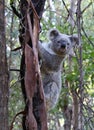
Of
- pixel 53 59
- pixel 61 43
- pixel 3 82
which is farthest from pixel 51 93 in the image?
pixel 3 82

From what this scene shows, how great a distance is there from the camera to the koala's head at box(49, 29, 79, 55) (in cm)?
385

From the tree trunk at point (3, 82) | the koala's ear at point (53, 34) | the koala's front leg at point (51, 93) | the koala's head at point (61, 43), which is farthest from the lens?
the koala's head at point (61, 43)

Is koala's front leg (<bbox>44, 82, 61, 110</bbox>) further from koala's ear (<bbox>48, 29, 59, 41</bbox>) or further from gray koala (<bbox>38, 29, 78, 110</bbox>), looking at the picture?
koala's ear (<bbox>48, 29, 59, 41</bbox>)

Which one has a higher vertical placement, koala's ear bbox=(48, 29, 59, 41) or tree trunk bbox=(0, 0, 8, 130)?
koala's ear bbox=(48, 29, 59, 41)

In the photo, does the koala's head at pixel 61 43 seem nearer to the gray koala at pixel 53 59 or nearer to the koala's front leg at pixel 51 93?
the gray koala at pixel 53 59

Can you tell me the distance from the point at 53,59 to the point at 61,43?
310mm

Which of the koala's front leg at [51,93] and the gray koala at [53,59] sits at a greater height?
the gray koala at [53,59]

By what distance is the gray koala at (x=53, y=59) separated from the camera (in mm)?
3436

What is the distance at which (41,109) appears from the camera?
1.39m

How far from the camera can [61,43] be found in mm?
3949

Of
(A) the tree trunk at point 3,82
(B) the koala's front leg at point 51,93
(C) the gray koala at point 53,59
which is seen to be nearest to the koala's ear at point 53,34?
(C) the gray koala at point 53,59

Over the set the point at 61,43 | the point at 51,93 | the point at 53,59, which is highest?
the point at 61,43

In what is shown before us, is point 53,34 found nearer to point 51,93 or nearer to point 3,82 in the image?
point 51,93

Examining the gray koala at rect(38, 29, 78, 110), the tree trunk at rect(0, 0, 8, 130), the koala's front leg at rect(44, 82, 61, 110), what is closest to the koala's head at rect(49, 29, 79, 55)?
the gray koala at rect(38, 29, 78, 110)
